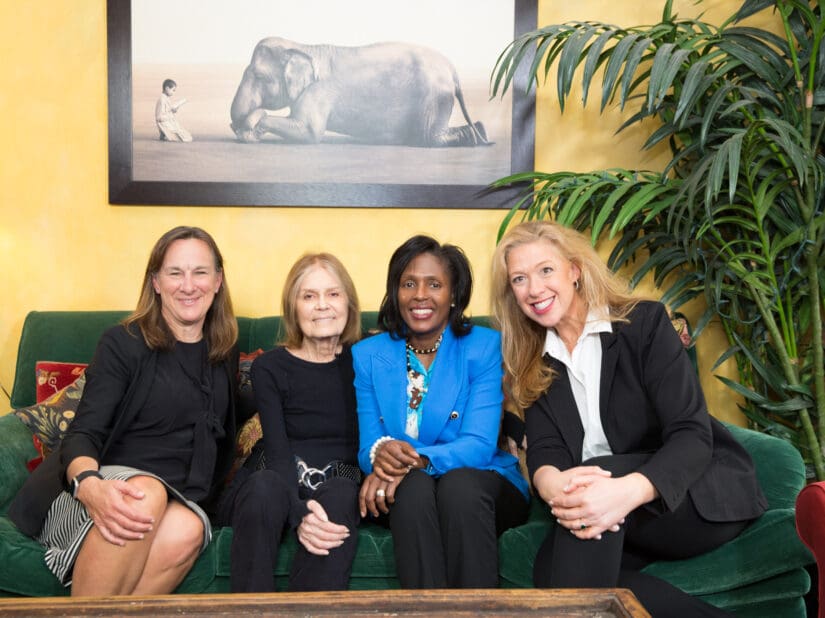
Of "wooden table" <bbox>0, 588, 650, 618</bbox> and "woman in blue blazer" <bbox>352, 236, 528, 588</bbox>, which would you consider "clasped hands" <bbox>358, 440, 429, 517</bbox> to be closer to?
"woman in blue blazer" <bbox>352, 236, 528, 588</bbox>

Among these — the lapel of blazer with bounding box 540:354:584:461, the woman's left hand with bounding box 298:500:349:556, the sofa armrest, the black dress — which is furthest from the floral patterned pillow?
the lapel of blazer with bounding box 540:354:584:461

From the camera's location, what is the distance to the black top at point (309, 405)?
2061 millimetres

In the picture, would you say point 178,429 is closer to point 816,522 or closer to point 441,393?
point 441,393

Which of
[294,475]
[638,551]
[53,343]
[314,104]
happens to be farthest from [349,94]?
[638,551]

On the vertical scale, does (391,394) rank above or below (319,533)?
above

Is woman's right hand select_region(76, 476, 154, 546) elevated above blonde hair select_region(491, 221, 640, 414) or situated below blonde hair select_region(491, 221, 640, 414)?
below

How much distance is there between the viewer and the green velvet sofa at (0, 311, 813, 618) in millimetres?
1693

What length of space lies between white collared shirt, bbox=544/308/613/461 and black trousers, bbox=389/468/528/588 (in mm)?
282

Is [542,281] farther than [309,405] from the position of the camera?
No

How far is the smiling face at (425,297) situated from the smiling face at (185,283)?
526mm

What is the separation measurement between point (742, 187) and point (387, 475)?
144cm

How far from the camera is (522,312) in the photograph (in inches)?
76.5

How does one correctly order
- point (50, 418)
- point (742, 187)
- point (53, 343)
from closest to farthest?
point (50, 418) → point (742, 187) → point (53, 343)

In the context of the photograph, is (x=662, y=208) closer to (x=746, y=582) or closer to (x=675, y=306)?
(x=675, y=306)
